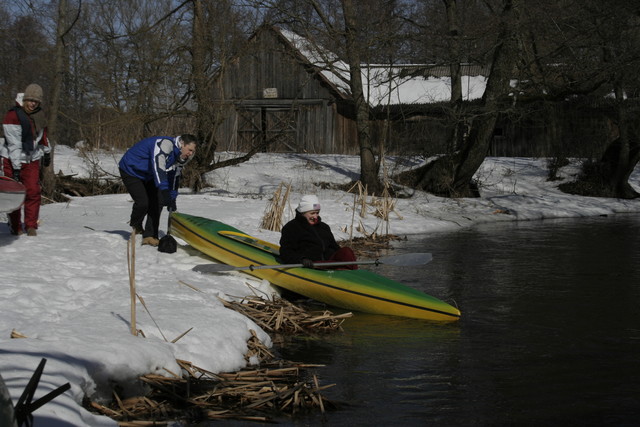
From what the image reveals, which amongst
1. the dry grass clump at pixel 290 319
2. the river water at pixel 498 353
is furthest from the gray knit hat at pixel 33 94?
the river water at pixel 498 353

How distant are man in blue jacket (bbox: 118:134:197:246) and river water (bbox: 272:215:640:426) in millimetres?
2794

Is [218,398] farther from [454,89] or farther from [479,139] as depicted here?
[454,89]

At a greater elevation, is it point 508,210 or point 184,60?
point 184,60

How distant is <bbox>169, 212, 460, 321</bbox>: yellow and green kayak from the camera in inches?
287

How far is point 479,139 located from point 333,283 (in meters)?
12.4

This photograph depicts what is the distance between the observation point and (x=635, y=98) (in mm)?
22188

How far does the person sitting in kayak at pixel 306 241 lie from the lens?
796 centimetres

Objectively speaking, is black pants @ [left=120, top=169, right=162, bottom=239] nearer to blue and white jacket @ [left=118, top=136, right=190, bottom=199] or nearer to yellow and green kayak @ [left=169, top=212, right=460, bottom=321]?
blue and white jacket @ [left=118, top=136, right=190, bottom=199]

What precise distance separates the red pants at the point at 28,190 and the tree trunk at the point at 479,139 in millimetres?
10907

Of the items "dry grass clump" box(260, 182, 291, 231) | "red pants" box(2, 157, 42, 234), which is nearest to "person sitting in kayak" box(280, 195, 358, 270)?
"red pants" box(2, 157, 42, 234)

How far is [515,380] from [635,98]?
1910 centimetres

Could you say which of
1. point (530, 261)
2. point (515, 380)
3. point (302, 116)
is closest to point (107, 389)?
Answer: point (515, 380)

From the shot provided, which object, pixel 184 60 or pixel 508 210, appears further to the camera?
pixel 508 210

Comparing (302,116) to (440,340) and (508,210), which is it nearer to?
(508,210)
